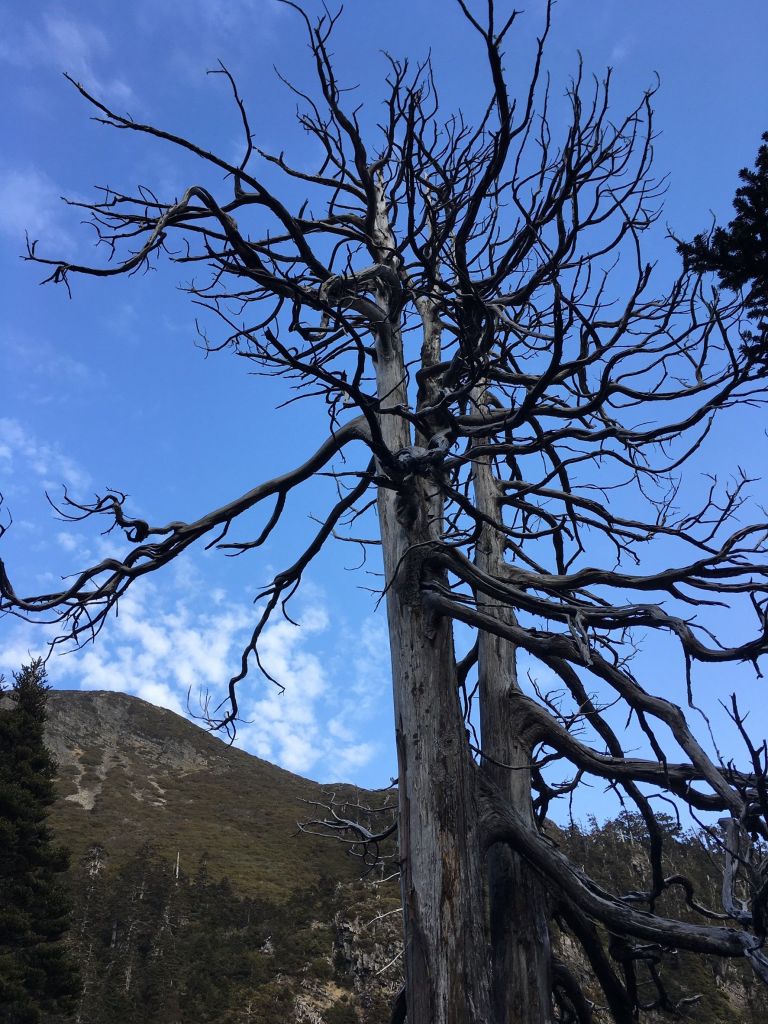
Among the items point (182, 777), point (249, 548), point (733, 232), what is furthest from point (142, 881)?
point (733, 232)

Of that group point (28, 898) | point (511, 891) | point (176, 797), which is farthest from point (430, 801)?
point (176, 797)

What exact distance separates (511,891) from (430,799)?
44.3 inches

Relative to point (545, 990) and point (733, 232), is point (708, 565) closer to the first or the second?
point (733, 232)

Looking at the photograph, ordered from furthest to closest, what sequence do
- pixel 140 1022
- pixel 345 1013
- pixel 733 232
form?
pixel 345 1013 < pixel 140 1022 < pixel 733 232

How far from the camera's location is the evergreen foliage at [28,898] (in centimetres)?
1861

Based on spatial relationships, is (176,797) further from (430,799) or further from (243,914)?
(430,799)

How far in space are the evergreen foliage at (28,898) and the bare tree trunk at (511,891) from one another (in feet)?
61.1

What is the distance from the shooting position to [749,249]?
3.64 m

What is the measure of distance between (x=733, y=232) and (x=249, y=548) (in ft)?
10.4

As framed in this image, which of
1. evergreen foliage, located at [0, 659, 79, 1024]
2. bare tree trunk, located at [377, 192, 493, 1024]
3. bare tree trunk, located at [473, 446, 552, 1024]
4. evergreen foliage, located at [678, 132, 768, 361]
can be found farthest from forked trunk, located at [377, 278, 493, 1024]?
evergreen foliage, located at [0, 659, 79, 1024]

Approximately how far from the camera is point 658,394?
16.4 feet

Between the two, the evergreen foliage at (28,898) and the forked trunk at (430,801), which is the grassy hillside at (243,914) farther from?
the forked trunk at (430,801)

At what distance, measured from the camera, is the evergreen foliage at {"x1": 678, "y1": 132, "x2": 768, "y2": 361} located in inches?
140

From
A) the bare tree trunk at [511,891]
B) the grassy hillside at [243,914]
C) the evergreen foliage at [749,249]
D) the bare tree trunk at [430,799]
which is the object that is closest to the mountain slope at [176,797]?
the grassy hillside at [243,914]
